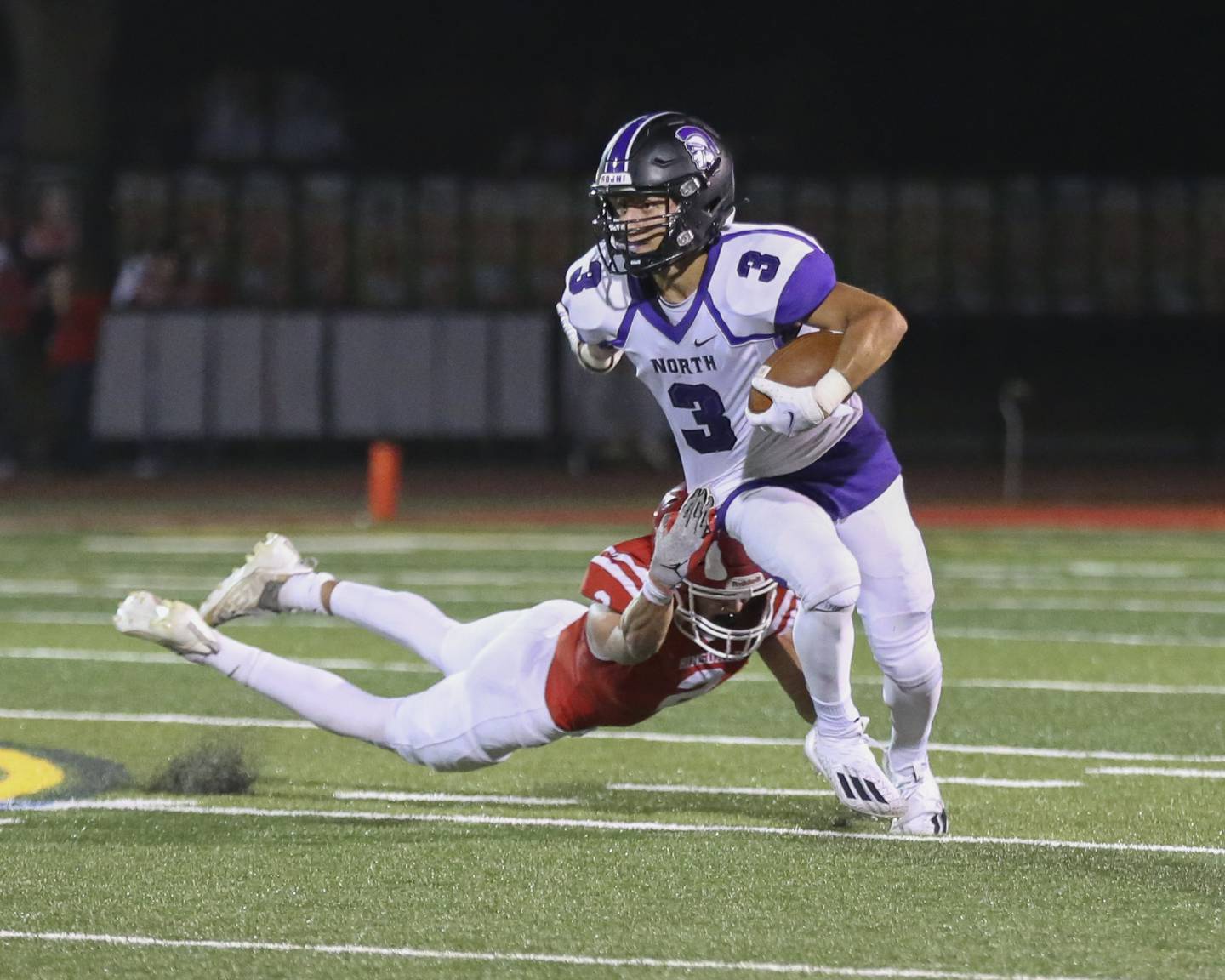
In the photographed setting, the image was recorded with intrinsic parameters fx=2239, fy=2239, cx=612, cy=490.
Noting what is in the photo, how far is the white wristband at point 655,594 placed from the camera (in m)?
5.14

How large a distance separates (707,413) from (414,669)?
3.21m

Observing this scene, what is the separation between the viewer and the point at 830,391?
5.11 m

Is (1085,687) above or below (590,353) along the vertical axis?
below

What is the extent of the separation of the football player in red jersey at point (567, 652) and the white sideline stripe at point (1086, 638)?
11.6 ft

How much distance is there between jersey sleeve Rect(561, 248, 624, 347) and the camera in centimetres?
564

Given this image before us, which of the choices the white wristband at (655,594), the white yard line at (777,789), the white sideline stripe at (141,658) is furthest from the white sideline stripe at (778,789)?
the white sideline stripe at (141,658)

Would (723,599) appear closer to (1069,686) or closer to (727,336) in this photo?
(727,336)

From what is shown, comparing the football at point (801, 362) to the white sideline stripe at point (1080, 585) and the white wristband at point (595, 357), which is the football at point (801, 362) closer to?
the white wristband at point (595, 357)

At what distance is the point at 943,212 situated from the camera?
58.4ft

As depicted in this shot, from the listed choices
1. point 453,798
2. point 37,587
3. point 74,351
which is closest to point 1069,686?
point 453,798

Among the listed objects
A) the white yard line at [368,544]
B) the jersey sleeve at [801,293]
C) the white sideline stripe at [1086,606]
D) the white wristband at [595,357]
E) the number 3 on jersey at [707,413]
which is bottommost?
the white yard line at [368,544]

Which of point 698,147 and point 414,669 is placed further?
point 414,669

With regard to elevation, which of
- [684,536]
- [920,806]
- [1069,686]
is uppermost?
[684,536]

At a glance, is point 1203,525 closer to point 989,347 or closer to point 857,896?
point 989,347
